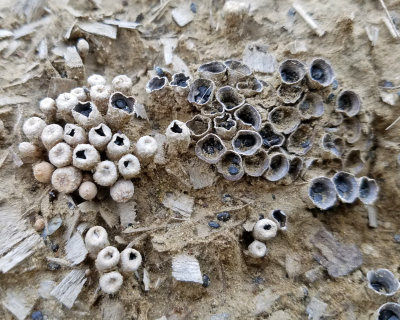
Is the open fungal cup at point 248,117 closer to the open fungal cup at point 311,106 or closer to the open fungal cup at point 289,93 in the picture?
the open fungal cup at point 289,93

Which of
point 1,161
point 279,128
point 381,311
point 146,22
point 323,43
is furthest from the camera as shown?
point 146,22

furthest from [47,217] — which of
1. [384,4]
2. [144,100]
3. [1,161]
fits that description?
[384,4]

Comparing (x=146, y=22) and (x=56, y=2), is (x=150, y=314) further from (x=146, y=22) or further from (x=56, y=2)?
(x=56, y=2)

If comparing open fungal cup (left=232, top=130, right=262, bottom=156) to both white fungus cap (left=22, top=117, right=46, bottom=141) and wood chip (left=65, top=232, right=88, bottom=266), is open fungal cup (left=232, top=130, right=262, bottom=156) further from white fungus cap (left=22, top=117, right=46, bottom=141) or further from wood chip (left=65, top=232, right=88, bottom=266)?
white fungus cap (left=22, top=117, right=46, bottom=141)

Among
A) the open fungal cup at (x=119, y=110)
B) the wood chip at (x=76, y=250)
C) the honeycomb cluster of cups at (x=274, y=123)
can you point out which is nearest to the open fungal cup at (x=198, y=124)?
the honeycomb cluster of cups at (x=274, y=123)

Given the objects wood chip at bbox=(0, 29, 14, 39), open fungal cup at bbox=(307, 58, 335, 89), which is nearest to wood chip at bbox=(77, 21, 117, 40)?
wood chip at bbox=(0, 29, 14, 39)
